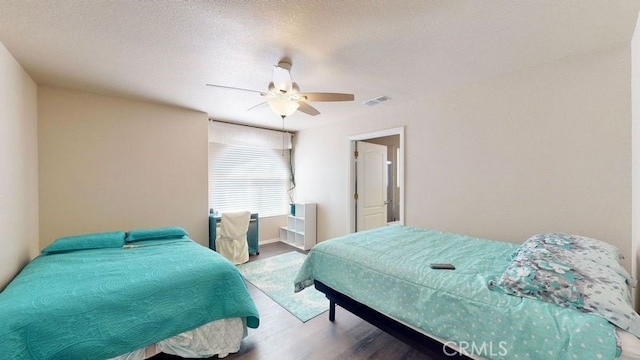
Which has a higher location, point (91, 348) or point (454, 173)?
point (454, 173)

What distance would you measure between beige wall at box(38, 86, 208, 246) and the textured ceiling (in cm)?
40

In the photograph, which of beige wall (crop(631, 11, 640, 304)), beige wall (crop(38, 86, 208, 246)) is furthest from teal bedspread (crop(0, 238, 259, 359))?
beige wall (crop(631, 11, 640, 304))

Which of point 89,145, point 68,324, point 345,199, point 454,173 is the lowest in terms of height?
point 68,324

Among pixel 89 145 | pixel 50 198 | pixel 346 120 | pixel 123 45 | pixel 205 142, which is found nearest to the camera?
pixel 123 45

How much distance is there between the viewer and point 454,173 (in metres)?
2.86

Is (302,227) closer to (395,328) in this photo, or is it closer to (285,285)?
(285,285)

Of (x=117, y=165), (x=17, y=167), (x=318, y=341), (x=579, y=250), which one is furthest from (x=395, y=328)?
(x=117, y=165)

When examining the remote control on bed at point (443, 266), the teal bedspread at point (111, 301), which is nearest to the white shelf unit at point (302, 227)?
the teal bedspread at point (111, 301)

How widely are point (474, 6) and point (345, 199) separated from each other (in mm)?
3136

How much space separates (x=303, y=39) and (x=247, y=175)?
3.46 metres

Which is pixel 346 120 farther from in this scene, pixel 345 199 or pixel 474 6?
pixel 474 6

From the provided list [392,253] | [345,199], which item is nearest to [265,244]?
[345,199]
